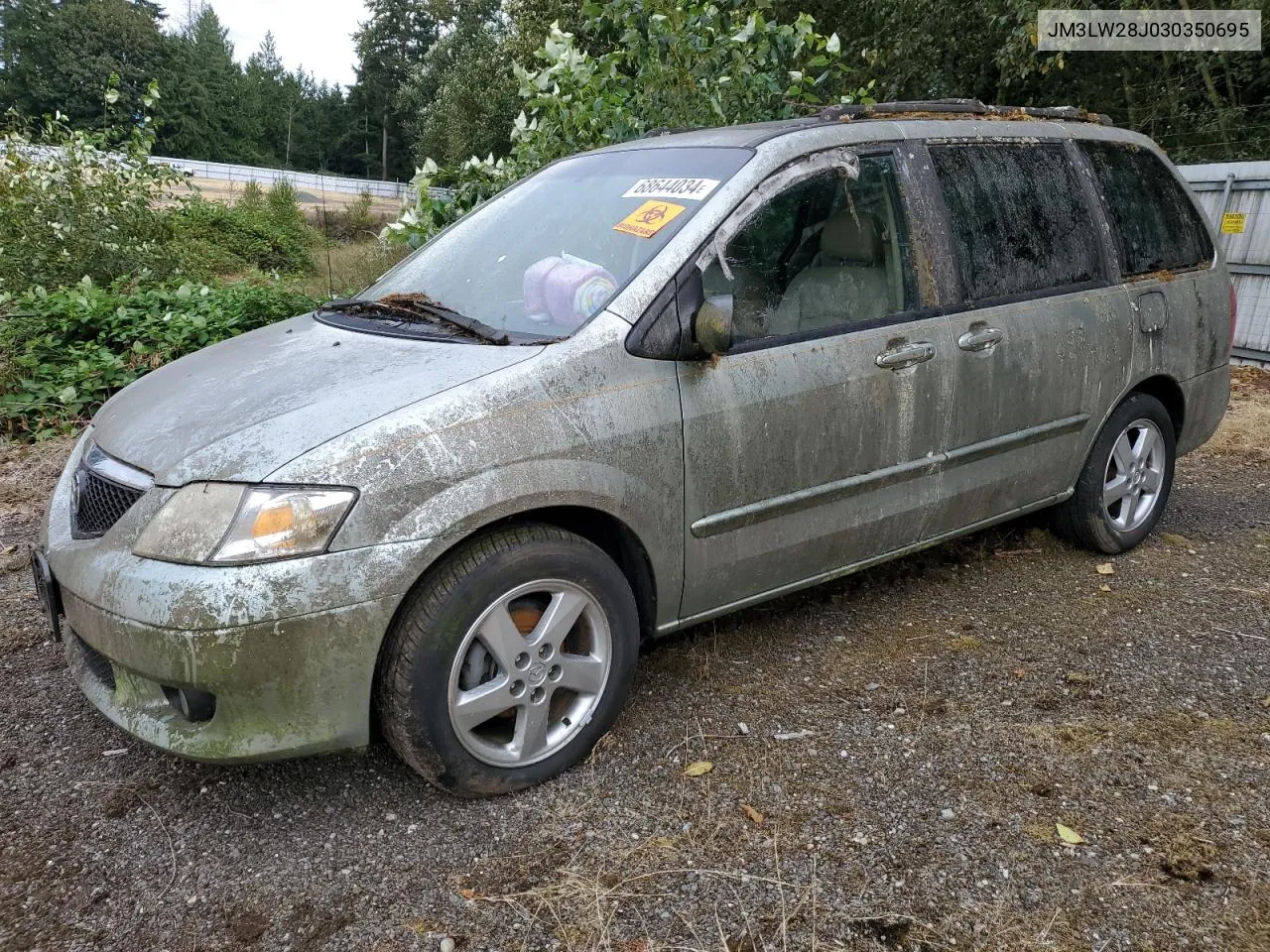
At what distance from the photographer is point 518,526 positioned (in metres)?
2.53

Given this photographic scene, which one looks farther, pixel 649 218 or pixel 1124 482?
pixel 1124 482

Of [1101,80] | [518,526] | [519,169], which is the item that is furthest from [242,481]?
[1101,80]

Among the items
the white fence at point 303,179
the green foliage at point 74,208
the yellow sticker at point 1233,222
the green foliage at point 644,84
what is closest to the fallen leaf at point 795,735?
the green foliage at point 644,84

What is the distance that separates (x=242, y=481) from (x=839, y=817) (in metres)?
1.69

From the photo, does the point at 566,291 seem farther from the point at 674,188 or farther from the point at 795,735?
the point at 795,735

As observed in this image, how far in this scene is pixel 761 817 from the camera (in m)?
2.50

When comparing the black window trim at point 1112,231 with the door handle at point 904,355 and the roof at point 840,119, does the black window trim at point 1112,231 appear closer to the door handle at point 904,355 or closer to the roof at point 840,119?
the roof at point 840,119

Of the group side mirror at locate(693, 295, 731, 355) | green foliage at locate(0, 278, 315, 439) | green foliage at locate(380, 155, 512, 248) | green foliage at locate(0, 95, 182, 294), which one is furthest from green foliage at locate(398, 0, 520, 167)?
side mirror at locate(693, 295, 731, 355)

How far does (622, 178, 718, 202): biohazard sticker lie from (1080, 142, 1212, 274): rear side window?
6.35 ft

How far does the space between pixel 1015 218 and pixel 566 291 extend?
1816 millimetres

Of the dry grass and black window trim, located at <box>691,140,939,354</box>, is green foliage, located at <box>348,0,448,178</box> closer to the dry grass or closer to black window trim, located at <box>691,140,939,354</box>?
the dry grass

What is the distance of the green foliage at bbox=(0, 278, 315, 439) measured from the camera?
5988 millimetres

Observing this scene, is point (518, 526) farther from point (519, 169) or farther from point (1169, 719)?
point (519, 169)

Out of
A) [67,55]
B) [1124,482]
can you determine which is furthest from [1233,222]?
[67,55]
